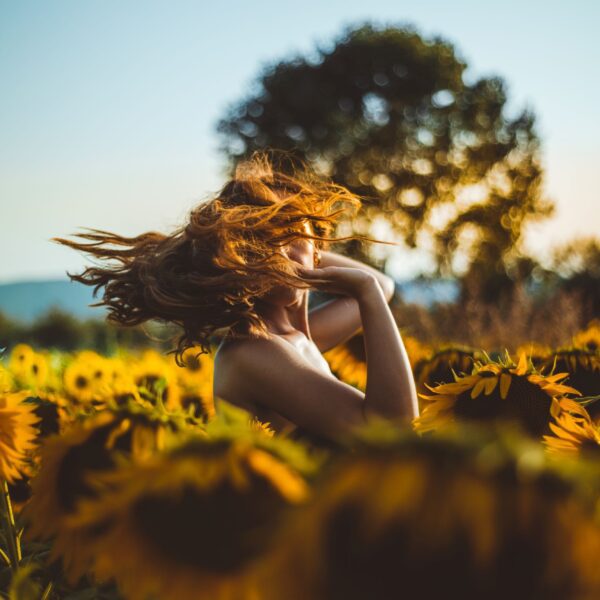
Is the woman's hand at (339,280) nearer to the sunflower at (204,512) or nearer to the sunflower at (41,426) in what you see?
the sunflower at (41,426)

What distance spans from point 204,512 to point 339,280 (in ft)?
2.61

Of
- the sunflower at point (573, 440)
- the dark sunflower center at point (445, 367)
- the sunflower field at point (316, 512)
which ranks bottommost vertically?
the dark sunflower center at point (445, 367)

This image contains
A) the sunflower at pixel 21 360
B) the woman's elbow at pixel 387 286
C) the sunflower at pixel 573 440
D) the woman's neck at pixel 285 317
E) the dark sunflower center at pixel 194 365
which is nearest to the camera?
the sunflower at pixel 573 440

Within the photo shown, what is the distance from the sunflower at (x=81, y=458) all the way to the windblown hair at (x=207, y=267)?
1.77ft

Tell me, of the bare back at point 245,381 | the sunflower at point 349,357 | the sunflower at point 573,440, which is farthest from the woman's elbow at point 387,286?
the sunflower at point 573,440

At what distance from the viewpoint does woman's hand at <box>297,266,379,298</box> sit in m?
1.18

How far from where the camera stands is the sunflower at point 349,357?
1.80 meters

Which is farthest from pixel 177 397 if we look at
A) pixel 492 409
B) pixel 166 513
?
pixel 166 513

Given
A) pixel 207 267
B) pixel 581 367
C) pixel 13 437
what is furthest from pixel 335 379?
pixel 13 437

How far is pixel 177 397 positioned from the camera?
1.40 m

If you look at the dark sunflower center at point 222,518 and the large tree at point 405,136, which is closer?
the dark sunflower center at point 222,518

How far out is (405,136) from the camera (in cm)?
2120

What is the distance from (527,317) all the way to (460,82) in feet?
52.3

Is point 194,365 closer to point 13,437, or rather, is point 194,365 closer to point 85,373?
point 85,373
